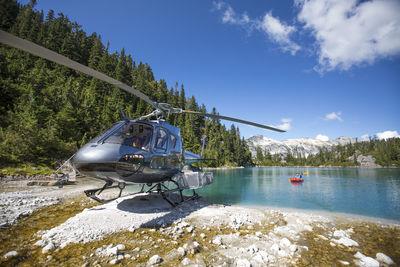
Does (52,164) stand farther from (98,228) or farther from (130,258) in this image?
(130,258)

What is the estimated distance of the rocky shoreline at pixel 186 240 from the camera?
12.4 ft

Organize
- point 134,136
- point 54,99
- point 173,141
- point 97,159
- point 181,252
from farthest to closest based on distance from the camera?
point 54,99 → point 173,141 → point 134,136 → point 97,159 → point 181,252

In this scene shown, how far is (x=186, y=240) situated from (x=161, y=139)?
3.72m

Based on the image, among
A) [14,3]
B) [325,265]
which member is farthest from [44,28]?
[325,265]

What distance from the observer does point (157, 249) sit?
13.9 feet

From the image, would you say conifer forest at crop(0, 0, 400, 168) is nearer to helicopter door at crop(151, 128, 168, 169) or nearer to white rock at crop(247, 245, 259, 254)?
helicopter door at crop(151, 128, 168, 169)

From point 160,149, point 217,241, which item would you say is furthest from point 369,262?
point 160,149

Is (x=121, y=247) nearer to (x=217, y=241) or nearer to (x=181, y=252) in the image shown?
(x=181, y=252)

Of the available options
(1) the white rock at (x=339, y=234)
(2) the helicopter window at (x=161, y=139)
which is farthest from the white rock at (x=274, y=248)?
(2) the helicopter window at (x=161, y=139)

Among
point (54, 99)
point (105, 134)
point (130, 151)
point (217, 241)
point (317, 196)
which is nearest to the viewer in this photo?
point (217, 241)

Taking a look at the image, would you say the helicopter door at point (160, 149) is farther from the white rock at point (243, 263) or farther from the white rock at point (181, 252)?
the white rock at point (243, 263)

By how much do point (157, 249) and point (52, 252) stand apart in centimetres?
225

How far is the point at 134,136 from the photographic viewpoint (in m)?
6.18

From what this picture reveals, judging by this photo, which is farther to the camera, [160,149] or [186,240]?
[160,149]
